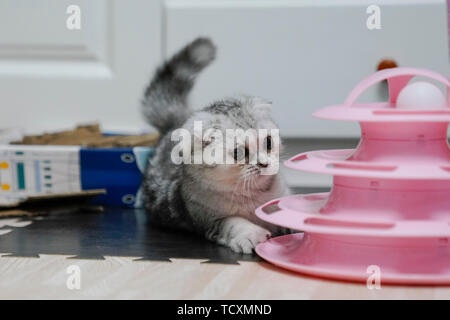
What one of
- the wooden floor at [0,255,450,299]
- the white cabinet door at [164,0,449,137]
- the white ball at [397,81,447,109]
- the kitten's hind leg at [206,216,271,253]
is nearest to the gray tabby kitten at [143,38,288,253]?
the kitten's hind leg at [206,216,271,253]

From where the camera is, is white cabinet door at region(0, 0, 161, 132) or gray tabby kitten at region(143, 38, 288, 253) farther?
white cabinet door at region(0, 0, 161, 132)

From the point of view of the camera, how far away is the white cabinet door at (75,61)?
2227 millimetres

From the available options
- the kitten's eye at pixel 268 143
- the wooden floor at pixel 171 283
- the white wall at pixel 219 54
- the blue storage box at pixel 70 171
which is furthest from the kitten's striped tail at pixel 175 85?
the wooden floor at pixel 171 283

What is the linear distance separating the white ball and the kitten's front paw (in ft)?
1.25

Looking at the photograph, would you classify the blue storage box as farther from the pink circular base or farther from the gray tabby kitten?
the pink circular base

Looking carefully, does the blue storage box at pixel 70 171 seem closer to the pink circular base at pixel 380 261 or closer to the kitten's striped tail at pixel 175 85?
the kitten's striped tail at pixel 175 85

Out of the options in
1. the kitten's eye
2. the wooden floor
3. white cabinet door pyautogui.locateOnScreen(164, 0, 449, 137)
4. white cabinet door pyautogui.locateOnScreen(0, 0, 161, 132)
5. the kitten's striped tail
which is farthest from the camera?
white cabinet door pyautogui.locateOnScreen(0, 0, 161, 132)

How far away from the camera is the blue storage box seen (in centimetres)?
180

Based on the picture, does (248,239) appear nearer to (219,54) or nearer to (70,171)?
(70,171)

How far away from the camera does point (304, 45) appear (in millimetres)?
2121

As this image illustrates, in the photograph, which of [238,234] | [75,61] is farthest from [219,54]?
[238,234]

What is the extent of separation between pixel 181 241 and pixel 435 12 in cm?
121

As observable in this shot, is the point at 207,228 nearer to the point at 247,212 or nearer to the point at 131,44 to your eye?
the point at 247,212
